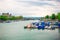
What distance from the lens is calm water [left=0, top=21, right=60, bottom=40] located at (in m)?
3.08

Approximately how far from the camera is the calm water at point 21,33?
3084 mm

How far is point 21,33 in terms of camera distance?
10.3 ft

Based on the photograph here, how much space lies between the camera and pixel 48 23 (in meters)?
3.13

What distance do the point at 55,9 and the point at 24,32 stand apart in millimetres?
658

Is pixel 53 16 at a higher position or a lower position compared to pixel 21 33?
higher

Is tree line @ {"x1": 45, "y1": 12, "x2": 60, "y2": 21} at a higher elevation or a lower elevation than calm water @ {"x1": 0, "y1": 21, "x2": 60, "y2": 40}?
higher

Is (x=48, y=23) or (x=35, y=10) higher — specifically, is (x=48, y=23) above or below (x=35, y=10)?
below

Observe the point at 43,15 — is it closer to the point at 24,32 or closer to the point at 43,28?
the point at 43,28

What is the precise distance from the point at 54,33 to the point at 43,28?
0.21 metres

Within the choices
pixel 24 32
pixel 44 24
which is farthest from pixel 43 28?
pixel 24 32

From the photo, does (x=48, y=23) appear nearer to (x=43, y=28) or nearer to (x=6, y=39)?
(x=43, y=28)

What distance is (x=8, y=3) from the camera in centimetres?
313

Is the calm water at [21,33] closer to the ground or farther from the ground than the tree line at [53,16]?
closer to the ground

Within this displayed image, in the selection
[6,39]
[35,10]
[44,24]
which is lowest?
[6,39]
